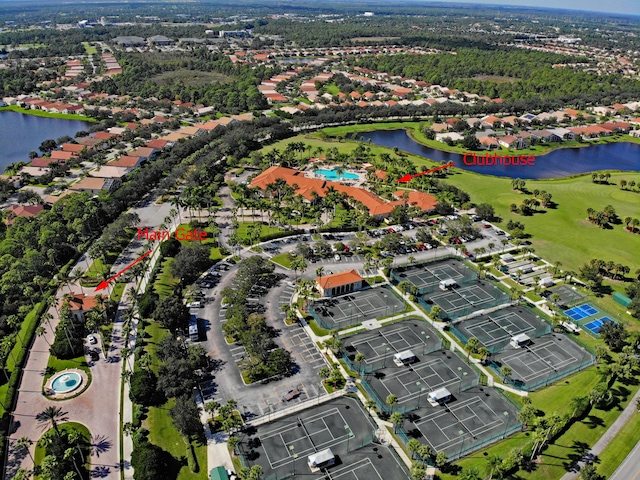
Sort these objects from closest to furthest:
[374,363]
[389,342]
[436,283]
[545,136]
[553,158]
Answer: [374,363]
[389,342]
[436,283]
[553,158]
[545,136]

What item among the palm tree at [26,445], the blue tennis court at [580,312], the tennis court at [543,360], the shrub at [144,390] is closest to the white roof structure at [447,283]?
the tennis court at [543,360]

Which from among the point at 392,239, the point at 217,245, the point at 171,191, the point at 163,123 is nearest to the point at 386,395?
the point at 392,239

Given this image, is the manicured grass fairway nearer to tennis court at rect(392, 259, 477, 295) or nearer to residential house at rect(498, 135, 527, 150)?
tennis court at rect(392, 259, 477, 295)

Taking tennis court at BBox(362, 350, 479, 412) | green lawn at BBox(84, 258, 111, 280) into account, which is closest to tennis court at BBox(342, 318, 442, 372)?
tennis court at BBox(362, 350, 479, 412)

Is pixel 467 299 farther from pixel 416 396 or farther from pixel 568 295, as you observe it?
pixel 416 396

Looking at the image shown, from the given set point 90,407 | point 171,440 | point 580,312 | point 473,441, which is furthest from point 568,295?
point 90,407

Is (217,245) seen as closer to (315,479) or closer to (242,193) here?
(242,193)

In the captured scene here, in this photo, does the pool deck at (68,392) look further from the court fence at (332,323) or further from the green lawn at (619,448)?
the green lawn at (619,448)
